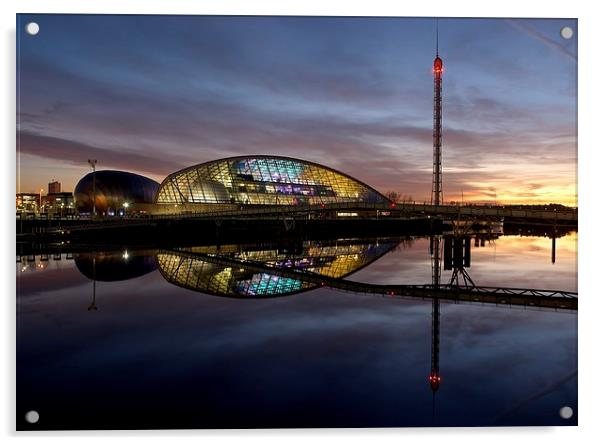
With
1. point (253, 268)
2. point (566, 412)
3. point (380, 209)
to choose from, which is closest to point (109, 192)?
point (380, 209)

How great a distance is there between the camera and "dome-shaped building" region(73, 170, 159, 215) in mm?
48562

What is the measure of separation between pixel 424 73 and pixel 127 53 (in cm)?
488

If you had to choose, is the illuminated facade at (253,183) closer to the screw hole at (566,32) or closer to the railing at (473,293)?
the railing at (473,293)

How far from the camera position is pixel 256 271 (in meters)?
15.7

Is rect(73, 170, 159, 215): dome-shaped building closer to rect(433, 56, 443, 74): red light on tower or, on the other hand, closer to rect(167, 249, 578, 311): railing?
rect(167, 249, 578, 311): railing

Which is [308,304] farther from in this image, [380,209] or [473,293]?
[380,209]

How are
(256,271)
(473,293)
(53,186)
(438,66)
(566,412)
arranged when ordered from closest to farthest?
(566,412) → (438,66) → (473,293) → (256,271) → (53,186)

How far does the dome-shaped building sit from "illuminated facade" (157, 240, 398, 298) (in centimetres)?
2984

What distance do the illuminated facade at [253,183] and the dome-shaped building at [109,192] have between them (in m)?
5.37

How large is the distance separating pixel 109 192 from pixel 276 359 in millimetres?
45913

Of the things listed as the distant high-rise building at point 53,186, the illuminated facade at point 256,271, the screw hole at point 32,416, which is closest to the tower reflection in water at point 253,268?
the illuminated facade at point 256,271

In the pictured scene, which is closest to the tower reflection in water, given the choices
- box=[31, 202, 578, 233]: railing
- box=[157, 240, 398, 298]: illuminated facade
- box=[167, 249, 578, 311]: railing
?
box=[157, 240, 398, 298]: illuminated facade

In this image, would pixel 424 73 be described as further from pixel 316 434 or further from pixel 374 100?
pixel 316 434
